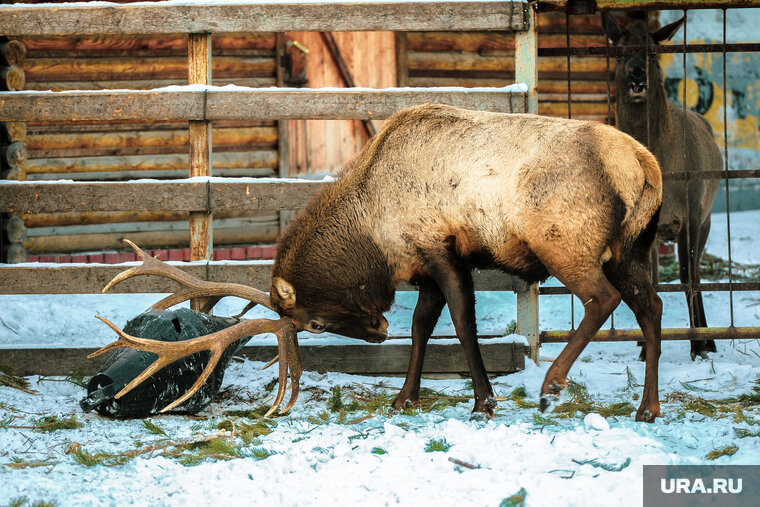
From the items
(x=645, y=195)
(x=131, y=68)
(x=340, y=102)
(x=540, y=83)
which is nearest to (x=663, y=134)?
(x=645, y=195)

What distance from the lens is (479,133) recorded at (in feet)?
15.4

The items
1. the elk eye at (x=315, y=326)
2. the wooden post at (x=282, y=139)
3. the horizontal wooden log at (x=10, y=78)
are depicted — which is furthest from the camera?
the wooden post at (x=282, y=139)

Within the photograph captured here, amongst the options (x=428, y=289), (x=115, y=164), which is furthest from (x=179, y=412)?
(x=115, y=164)

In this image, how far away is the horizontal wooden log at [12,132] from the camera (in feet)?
27.1

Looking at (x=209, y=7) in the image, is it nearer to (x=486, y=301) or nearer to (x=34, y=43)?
(x=486, y=301)

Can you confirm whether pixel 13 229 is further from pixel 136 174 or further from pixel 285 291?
pixel 285 291

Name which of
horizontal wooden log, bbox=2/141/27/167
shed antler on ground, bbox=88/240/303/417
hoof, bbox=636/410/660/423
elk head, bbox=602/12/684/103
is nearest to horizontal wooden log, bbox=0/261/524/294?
shed antler on ground, bbox=88/240/303/417

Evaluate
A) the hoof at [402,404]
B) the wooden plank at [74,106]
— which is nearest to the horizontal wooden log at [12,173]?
the wooden plank at [74,106]

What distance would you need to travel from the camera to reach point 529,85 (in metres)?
5.66

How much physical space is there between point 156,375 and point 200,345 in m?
0.32

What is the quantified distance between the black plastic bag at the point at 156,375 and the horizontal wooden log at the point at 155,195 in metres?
0.92

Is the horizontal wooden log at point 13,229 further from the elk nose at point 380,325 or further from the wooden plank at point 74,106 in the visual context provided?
the elk nose at point 380,325

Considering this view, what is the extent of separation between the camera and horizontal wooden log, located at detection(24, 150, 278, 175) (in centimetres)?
973

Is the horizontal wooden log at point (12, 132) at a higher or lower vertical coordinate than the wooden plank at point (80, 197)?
higher
